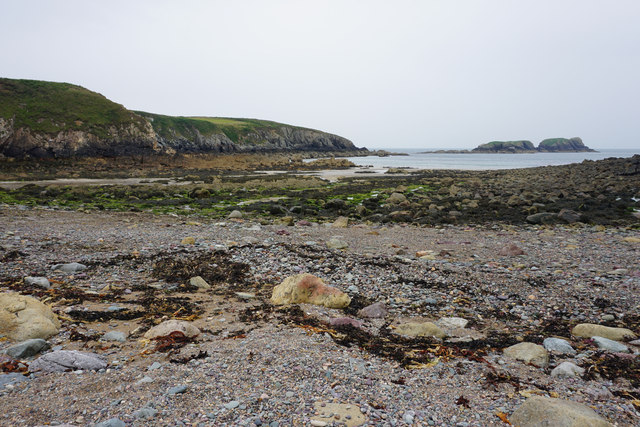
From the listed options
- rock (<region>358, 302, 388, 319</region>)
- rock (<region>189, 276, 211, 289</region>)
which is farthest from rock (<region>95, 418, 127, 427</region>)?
→ rock (<region>189, 276, 211, 289</region>)

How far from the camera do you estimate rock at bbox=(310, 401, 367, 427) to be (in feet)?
10.9

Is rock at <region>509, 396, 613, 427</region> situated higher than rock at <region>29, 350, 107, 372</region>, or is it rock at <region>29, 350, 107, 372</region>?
rock at <region>509, 396, 613, 427</region>

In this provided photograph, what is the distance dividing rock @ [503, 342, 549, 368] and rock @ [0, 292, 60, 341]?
6.84 meters

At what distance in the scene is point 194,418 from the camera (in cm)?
334

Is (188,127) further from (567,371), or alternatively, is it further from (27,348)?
(567,371)

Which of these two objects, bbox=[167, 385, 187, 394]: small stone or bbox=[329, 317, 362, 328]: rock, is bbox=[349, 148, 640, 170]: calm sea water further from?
bbox=[167, 385, 187, 394]: small stone

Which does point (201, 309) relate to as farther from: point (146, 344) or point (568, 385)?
Answer: point (568, 385)

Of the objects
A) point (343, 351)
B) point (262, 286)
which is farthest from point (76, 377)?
point (262, 286)

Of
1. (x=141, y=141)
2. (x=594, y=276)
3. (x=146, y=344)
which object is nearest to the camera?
(x=146, y=344)

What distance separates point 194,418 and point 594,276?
395 inches

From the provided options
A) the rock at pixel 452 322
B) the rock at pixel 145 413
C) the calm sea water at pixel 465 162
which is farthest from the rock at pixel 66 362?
the calm sea water at pixel 465 162

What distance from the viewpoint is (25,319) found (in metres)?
5.04

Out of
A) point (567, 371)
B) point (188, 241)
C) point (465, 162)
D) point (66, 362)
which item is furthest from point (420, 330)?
point (465, 162)

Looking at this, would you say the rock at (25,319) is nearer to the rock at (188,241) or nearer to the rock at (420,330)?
the rock at (420,330)
